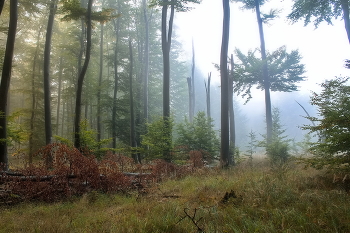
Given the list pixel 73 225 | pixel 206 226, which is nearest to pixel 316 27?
pixel 206 226

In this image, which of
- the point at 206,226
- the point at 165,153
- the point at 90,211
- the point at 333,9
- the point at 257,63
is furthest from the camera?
the point at 257,63

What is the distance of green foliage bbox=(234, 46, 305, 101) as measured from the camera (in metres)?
18.7

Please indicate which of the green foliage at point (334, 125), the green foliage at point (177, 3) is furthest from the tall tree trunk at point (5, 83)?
the green foliage at point (334, 125)

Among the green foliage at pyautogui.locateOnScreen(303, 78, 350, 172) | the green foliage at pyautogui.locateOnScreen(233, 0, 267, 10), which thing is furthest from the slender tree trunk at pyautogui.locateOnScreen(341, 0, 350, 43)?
the green foliage at pyautogui.locateOnScreen(233, 0, 267, 10)

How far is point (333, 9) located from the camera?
12883 mm

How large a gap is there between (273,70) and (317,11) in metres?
6.98

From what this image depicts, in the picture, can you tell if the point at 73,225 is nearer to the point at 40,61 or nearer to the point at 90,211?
the point at 90,211

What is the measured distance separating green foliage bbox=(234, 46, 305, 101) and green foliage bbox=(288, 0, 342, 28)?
4968mm

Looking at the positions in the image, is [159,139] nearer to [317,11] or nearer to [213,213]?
[213,213]

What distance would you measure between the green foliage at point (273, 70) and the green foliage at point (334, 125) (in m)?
13.6

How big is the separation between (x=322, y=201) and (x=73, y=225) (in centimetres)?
429

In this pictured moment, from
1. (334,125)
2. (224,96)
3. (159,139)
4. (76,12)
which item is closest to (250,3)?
(224,96)

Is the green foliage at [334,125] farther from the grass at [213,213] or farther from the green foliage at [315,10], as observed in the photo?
the green foliage at [315,10]

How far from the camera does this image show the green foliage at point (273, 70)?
18.7m
